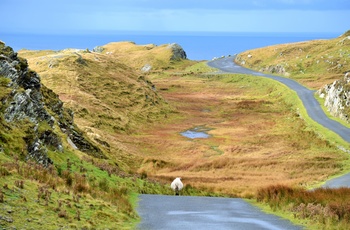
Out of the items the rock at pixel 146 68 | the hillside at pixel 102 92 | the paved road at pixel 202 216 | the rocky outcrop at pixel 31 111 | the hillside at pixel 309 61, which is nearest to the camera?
the paved road at pixel 202 216

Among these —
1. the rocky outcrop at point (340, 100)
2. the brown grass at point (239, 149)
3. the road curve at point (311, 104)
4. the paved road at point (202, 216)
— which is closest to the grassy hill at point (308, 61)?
the road curve at point (311, 104)

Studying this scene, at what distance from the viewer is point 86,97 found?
8288 cm

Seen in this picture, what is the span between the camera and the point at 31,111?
98.1 ft

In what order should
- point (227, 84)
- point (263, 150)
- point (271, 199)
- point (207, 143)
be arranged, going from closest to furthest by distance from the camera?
point (271, 199) < point (263, 150) < point (207, 143) < point (227, 84)

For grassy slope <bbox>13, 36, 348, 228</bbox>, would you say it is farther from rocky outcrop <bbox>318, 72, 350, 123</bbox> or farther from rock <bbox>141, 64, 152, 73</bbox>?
rock <bbox>141, 64, 152, 73</bbox>

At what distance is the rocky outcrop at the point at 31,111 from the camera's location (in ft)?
88.9

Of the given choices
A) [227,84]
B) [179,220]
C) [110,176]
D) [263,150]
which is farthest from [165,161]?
[227,84]

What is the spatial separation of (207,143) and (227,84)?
79108 mm

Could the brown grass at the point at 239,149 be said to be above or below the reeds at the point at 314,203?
above

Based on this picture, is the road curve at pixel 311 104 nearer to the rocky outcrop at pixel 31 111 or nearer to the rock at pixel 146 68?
→ the rock at pixel 146 68

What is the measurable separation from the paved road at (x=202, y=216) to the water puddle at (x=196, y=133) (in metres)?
48.6

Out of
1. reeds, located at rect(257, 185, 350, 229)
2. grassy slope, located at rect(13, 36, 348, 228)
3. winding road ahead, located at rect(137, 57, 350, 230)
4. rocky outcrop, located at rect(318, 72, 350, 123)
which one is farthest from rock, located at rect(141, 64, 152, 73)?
reeds, located at rect(257, 185, 350, 229)

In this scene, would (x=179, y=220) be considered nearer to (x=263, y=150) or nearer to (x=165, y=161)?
(x=165, y=161)

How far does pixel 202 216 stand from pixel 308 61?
14299cm
